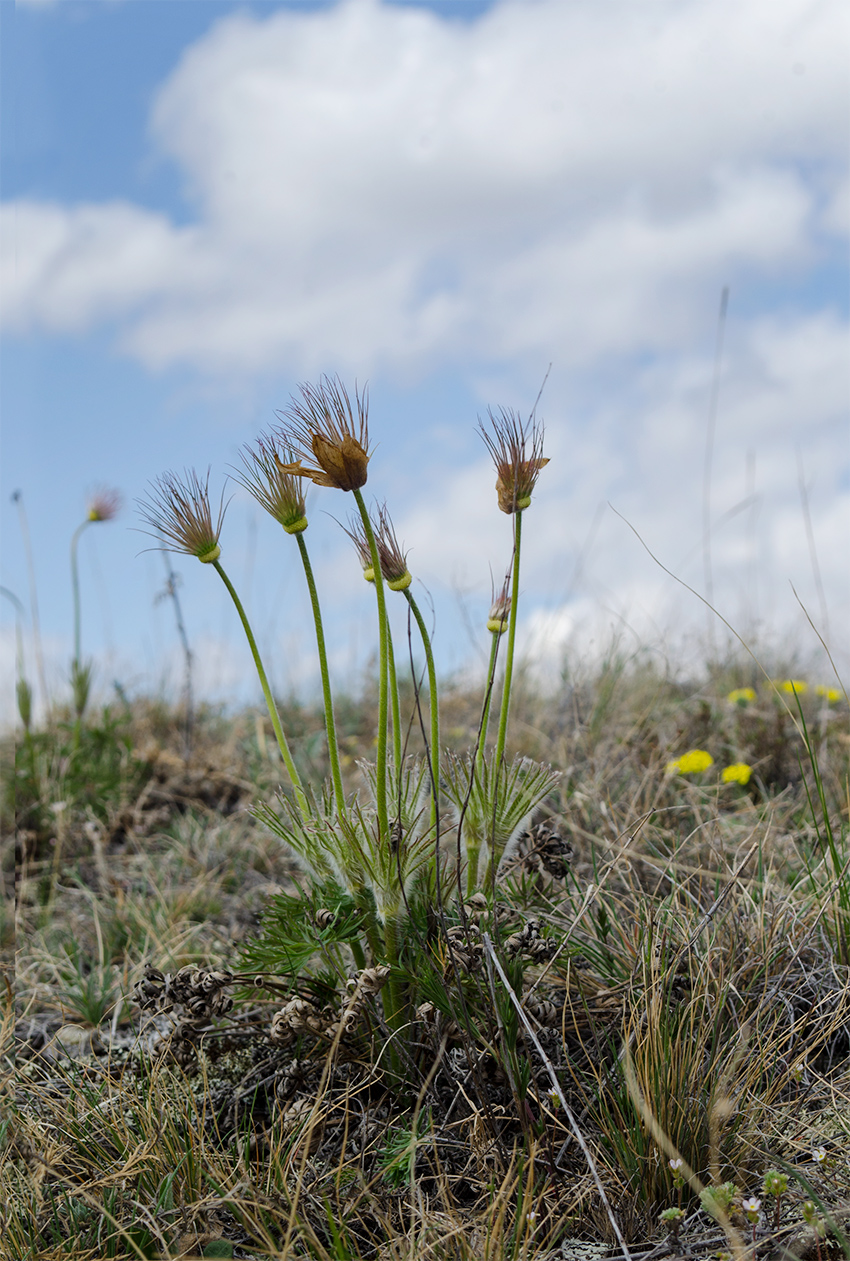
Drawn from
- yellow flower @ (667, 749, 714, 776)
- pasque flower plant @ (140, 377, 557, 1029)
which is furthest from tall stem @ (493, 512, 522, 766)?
yellow flower @ (667, 749, 714, 776)

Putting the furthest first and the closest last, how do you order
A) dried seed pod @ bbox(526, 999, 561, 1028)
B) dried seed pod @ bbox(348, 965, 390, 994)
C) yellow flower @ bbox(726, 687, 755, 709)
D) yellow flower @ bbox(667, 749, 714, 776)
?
yellow flower @ bbox(726, 687, 755, 709)
yellow flower @ bbox(667, 749, 714, 776)
dried seed pod @ bbox(526, 999, 561, 1028)
dried seed pod @ bbox(348, 965, 390, 994)

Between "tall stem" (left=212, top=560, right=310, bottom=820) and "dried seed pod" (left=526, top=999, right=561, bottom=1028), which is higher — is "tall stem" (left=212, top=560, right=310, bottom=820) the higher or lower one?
the higher one

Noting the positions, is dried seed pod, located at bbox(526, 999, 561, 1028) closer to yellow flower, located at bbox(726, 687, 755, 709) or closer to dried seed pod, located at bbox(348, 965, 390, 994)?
dried seed pod, located at bbox(348, 965, 390, 994)

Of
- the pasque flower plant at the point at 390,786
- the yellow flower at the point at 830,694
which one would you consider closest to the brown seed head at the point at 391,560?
the pasque flower plant at the point at 390,786

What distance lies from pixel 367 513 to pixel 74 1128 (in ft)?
4.92

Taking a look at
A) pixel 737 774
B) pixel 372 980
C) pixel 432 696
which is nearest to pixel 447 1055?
pixel 372 980

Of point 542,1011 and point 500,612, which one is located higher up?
point 500,612

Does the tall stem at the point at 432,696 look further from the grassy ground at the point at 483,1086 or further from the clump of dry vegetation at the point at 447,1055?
the grassy ground at the point at 483,1086

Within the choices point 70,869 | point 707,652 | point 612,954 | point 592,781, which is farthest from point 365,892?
point 707,652

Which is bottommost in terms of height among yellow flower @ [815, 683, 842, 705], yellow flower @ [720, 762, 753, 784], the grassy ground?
the grassy ground

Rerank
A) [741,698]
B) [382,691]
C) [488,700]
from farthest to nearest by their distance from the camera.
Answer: [741,698] < [382,691] < [488,700]

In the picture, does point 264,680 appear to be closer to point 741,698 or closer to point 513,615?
point 513,615

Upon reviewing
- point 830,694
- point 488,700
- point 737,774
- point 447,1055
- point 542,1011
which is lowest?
point 447,1055

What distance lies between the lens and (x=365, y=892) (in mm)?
2006
